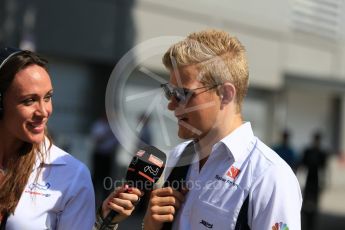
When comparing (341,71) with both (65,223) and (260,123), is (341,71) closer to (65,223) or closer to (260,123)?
(260,123)

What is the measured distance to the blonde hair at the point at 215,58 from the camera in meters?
2.42

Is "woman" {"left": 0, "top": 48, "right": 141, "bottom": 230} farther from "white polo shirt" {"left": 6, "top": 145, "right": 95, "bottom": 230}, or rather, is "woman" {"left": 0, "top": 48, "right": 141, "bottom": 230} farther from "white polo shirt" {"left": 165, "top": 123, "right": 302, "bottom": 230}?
"white polo shirt" {"left": 165, "top": 123, "right": 302, "bottom": 230}

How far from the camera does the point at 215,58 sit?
2.42 meters

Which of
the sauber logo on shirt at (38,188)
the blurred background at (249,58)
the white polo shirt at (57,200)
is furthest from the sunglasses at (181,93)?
the blurred background at (249,58)

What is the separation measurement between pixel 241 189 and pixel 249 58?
47.1 feet

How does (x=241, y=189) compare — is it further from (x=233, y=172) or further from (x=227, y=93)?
(x=227, y=93)

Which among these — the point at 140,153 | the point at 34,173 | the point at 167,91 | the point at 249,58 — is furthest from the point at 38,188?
the point at 249,58

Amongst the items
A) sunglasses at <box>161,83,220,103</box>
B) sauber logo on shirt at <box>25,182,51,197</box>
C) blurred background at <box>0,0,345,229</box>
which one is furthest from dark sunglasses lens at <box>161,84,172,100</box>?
blurred background at <box>0,0,345,229</box>

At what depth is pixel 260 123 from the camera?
19438 mm

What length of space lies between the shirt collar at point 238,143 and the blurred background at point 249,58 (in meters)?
6.97

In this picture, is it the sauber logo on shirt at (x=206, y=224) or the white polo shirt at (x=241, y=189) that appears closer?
the white polo shirt at (x=241, y=189)

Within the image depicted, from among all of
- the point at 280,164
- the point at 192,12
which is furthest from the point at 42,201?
the point at 192,12

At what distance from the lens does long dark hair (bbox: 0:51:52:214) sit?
2566 millimetres

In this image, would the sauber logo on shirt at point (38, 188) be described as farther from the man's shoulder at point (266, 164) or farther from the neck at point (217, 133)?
the man's shoulder at point (266, 164)
